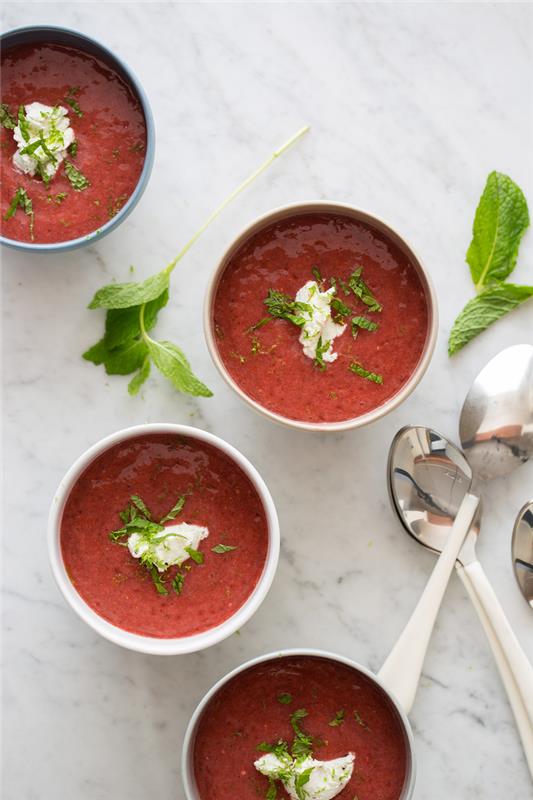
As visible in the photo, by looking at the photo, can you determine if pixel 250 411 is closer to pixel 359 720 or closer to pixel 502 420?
pixel 502 420

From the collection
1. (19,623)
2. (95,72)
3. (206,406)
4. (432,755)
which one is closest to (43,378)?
(206,406)

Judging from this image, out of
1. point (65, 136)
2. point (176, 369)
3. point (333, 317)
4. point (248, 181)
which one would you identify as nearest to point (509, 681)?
point (333, 317)

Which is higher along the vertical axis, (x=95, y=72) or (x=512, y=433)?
(x=95, y=72)

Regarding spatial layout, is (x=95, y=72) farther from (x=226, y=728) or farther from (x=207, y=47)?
(x=226, y=728)

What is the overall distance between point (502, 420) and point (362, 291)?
0.54m

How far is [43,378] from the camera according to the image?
2500 millimetres

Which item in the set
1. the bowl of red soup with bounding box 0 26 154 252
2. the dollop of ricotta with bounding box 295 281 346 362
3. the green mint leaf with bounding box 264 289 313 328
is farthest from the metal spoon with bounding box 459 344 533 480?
the bowl of red soup with bounding box 0 26 154 252

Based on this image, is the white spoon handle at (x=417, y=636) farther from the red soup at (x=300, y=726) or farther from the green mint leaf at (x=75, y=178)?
the green mint leaf at (x=75, y=178)

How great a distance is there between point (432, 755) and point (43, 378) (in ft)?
5.09

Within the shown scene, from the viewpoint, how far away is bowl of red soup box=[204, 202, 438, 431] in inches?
89.9

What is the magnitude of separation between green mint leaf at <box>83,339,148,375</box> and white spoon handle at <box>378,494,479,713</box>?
102 centimetres

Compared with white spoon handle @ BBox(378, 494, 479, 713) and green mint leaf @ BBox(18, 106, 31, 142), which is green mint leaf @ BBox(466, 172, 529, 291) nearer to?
white spoon handle @ BBox(378, 494, 479, 713)

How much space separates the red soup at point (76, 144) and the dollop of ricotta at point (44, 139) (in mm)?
16

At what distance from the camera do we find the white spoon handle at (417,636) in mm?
2391
